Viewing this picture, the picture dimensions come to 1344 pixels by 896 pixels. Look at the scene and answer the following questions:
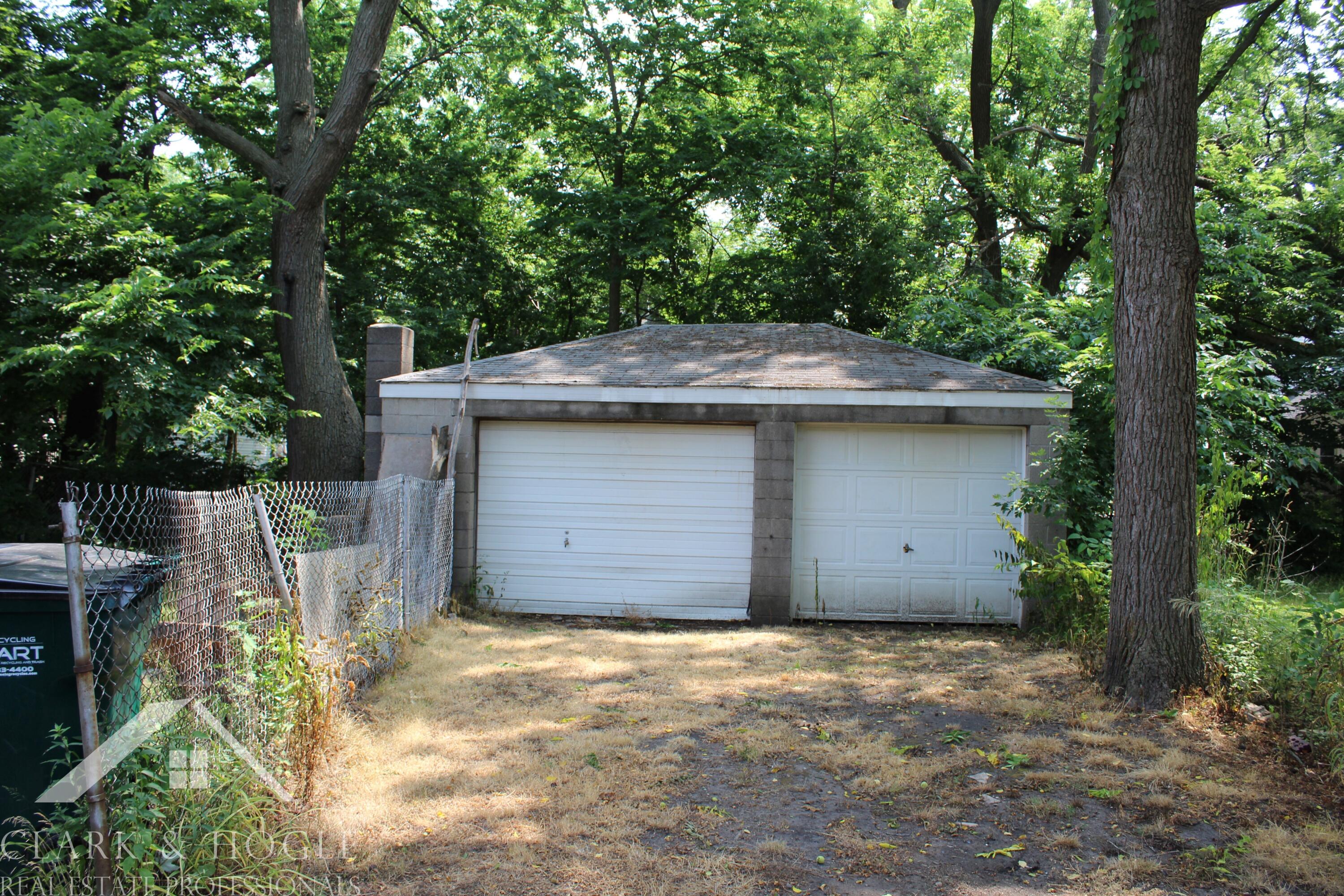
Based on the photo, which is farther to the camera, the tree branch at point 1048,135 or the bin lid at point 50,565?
the tree branch at point 1048,135

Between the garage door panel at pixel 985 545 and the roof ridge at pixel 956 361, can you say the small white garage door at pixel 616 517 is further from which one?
the roof ridge at pixel 956 361

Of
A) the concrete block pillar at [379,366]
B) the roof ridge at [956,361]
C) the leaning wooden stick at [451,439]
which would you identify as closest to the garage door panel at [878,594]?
the roof ridge at [956,361]

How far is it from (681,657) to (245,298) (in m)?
8.80

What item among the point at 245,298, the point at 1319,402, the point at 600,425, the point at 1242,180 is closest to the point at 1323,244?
the point at 1242,180

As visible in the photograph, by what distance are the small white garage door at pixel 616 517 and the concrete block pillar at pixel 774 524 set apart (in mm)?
251

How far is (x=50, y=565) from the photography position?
3621mm

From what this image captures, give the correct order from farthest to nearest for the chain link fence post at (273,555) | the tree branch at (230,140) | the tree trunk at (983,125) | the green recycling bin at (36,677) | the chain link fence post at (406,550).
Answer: the tree trunk at (983,125) < the tree branch at (230,140) < the chain link fence post at (406,550) < the chain link fence post at (273,555) < the green recycling bin at (36,677)

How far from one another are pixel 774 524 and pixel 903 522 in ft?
4.81

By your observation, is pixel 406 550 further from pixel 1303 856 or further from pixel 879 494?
pixel 1303 856

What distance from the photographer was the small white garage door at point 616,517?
404 inches

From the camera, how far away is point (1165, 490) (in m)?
6.14

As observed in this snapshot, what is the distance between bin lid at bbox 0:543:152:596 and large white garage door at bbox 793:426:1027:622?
24.1 feet

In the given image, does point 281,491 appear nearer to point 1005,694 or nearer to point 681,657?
point 681,657

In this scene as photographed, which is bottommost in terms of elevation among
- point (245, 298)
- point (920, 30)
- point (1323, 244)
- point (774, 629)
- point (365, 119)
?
point (774, 629)
